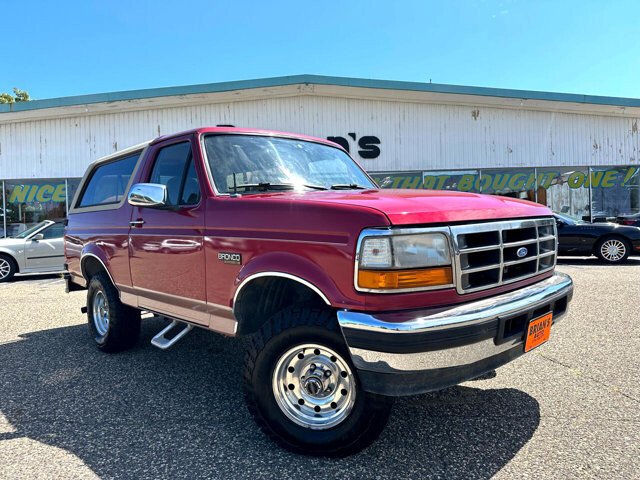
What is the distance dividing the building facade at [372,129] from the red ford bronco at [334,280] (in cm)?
1094

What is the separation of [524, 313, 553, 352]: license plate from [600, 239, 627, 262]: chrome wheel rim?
9.04 metres

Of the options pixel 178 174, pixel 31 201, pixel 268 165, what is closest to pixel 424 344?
pixel 268 165

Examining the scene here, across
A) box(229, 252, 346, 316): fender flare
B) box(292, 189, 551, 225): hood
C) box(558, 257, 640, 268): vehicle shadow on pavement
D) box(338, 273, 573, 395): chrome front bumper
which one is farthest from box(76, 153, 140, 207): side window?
box(558, 257, 640, 268): vehicle shadow on pavement

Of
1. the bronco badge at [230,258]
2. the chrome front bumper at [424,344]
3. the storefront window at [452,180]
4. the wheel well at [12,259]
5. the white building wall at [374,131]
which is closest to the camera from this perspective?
the chrome front bumper at [424,344]

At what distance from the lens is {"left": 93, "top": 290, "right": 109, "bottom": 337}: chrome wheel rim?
4.47 m

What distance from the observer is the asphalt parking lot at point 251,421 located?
228 centimetres

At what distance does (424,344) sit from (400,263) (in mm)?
391

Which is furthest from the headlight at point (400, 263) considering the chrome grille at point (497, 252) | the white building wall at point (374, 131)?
the white building wall at point (374, 131)

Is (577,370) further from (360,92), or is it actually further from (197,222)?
(360,92)

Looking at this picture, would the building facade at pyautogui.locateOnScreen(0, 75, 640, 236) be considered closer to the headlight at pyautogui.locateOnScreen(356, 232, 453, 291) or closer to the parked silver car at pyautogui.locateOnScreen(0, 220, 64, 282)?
the parked silver car at pyautogui.locateOnScreen(0, 220, 64, 282)

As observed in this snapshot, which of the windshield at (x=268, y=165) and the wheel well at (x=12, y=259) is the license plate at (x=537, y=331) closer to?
the windshield at (x=268, y=165)

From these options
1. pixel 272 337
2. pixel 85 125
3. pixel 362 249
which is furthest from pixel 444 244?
pixel 85 125

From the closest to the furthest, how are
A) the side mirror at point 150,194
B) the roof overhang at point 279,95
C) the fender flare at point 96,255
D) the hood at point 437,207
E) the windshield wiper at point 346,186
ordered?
the hood at point 437,207, the side mirror at point 150,194, the windshield wiper at point 346,186, the fender flare at point 96,255, the roof overhang at point 279,95

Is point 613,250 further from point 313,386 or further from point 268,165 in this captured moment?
point 313,386
